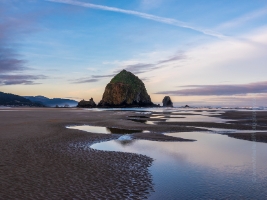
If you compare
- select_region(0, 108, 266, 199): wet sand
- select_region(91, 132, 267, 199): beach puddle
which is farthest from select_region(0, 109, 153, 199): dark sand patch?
select_region(91, 132, 267, 199): beach puddle

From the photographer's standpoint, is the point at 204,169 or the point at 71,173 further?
the point at 204,169

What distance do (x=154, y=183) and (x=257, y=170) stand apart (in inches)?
282

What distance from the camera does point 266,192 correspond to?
10938 millimetres

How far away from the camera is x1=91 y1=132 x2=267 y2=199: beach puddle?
35.8ft

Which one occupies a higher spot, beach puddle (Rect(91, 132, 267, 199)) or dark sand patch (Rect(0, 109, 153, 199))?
dark sand patch (Rect(0, 109, 153, 199))

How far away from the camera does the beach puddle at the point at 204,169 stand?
1092 centimetres

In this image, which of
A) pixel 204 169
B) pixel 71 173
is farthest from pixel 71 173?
pixel 204 169

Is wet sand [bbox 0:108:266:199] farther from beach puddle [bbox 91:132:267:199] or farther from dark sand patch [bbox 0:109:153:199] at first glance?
beach puddle [bbox 91:132:267:199]

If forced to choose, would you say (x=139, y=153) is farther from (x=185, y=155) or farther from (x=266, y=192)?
(x=266, y=192)

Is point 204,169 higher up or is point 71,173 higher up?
point 71,173

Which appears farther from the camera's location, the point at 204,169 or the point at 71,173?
the point at 204,169

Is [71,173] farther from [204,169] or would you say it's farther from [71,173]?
[204,169]

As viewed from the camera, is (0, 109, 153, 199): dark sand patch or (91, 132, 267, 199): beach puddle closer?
(0, 109, 153, 199): dark sand patch

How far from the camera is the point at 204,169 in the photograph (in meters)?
14.9
